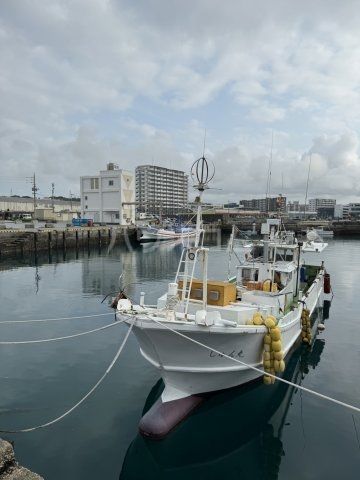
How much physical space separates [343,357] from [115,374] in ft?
31.0

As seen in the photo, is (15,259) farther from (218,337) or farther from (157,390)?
(218,337)

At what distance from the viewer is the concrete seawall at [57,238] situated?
158 ft

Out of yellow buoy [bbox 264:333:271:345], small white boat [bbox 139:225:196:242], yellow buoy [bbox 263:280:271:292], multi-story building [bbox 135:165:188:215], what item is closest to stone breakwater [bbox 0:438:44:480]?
yellow buoy [bbox 264:333:271:345]

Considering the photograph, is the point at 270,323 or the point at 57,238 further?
the point at 57,238

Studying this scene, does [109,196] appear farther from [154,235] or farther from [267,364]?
[267,364]

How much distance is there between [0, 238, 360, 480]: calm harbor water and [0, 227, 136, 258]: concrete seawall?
32.8 meters

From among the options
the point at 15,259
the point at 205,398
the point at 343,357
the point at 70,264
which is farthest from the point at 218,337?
the point at 15,259

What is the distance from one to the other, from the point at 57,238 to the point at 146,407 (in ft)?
158

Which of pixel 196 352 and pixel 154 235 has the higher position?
pixel 196 352

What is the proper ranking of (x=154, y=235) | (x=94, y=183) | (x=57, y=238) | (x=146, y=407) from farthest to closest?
(x=94, y=183) < (x=154, y=235) < (x=57, y=238) < (x=146, y=407)

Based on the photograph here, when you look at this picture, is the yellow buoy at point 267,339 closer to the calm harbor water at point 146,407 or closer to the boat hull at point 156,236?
the calm harbor water at point 146,407

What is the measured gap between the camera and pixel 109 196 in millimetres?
78875

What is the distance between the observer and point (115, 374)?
43.3 ft

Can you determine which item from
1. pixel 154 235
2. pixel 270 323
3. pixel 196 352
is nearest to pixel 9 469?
pixel 196 352
